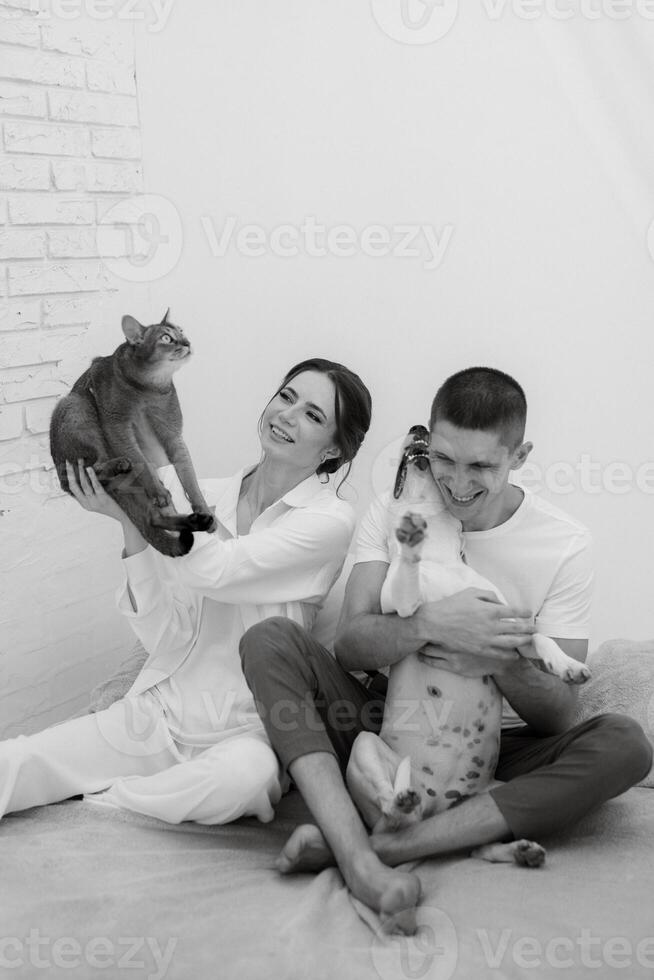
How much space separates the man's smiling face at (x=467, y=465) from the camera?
1875mm

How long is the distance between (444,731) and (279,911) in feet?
1.31

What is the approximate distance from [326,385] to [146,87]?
1166 mm

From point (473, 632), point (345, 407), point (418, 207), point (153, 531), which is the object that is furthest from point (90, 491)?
point (418, 207)

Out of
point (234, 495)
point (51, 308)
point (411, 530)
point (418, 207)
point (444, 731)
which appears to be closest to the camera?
point (411, 530)

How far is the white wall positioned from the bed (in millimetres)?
1339

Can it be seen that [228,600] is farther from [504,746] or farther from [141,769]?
[504,746]

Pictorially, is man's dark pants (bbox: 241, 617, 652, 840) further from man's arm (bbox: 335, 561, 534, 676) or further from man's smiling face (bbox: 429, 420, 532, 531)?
man's smiling face (bbox: 429, 420, 532, 531)

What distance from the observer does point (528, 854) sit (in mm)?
1755

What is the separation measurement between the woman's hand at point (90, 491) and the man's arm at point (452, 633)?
48 cm

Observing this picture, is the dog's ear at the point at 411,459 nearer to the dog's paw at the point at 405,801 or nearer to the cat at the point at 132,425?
the cat at the point at 132,425

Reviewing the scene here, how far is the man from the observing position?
1780 millimetres

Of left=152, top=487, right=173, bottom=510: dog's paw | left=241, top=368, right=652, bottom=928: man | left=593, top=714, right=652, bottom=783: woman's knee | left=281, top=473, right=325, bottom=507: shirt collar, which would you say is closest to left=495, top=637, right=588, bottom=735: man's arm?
left=241, top=368, right=652, bottom=928: man

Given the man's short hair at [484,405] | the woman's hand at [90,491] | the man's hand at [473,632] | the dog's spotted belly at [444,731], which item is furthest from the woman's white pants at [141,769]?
the man's short hair at [484,405]

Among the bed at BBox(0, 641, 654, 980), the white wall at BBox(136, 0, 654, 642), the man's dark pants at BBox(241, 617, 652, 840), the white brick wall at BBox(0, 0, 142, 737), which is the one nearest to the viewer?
the bed at BBox(0, 641, 654, 980)
